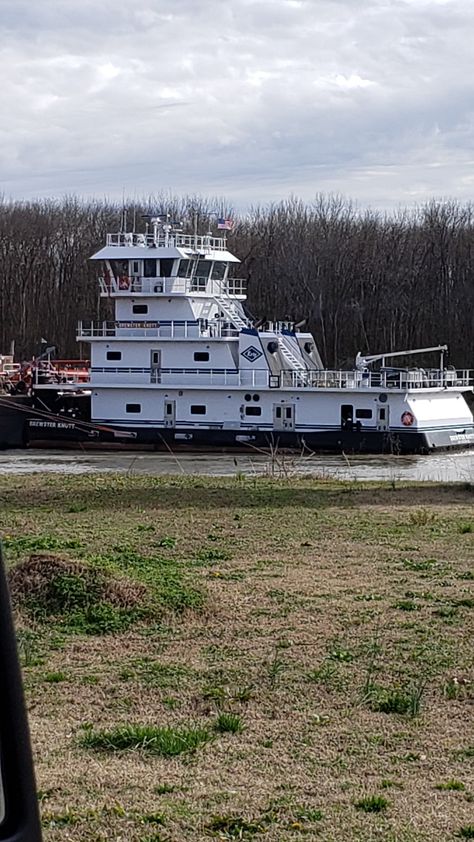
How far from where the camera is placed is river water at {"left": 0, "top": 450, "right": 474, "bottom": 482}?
96.7 feet

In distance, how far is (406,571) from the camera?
10773 mm

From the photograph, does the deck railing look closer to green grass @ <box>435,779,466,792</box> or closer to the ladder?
the ladder

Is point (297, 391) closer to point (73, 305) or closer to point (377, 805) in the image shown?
point (73, 305)

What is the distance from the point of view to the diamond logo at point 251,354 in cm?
3878

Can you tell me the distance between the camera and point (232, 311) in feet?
133

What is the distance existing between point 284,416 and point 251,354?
226 centimetres

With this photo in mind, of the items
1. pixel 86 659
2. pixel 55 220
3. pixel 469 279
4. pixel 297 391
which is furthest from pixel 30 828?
pixel 55 220

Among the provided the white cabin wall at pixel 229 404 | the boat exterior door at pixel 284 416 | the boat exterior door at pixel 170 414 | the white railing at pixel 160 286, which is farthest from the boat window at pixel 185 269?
the boat exterior door at pixel 284 416

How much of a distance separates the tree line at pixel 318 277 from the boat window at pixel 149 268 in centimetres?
1722

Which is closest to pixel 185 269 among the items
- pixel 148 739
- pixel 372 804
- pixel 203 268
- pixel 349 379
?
pixel 203 268

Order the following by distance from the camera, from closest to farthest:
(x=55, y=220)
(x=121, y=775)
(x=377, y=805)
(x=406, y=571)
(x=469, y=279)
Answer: (x=377, y=805) → (x=121, y=775) → (x=406, y=571) → (x=469, y=279) → (x=55, y=220)

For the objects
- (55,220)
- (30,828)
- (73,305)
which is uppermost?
(55,220)

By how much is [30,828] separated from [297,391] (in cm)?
3624

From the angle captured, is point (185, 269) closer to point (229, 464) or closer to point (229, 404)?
point (229, 404)
